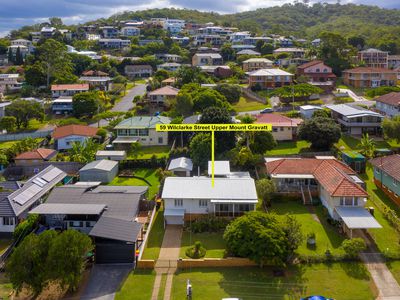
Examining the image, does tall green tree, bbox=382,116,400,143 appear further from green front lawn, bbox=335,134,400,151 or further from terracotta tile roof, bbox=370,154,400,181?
terracotta tile roof, bbox=370,154,400,181

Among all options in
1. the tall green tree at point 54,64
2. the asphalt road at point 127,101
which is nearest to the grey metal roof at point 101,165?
the asphalt road at point 127,101

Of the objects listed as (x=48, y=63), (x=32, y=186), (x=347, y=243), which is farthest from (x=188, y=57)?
(x=347, y=243)

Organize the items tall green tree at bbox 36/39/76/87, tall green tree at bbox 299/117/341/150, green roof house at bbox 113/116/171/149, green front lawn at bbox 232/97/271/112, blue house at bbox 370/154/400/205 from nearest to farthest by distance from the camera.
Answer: blue house at bbox 370/154/400/205, tall green tree at bbox 299/117/341/150, green roof house at bbox 113/116/171/149, green front lawn at bbox 232/97/271/112, tall green tree at bbox 36/39/76/87

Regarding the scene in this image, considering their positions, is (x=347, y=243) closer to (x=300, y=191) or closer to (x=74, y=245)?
(x=300, y=191)

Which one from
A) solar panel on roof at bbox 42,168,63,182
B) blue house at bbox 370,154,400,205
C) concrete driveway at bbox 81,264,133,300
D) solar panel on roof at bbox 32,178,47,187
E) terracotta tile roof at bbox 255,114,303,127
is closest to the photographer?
concrete driveway at bbox 81,264,133,300

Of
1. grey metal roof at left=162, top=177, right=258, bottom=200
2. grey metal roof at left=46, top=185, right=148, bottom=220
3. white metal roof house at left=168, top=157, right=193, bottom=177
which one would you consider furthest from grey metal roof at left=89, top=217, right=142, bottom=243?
white metal roof house at left=168, top=157, right=193, bottom=177

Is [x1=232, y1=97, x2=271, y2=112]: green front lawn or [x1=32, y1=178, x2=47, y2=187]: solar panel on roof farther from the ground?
[x1=232, y1=97, x2=271, y2=112]: green front lawn

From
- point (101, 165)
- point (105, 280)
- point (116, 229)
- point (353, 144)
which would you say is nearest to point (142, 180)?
point (101, 165)
